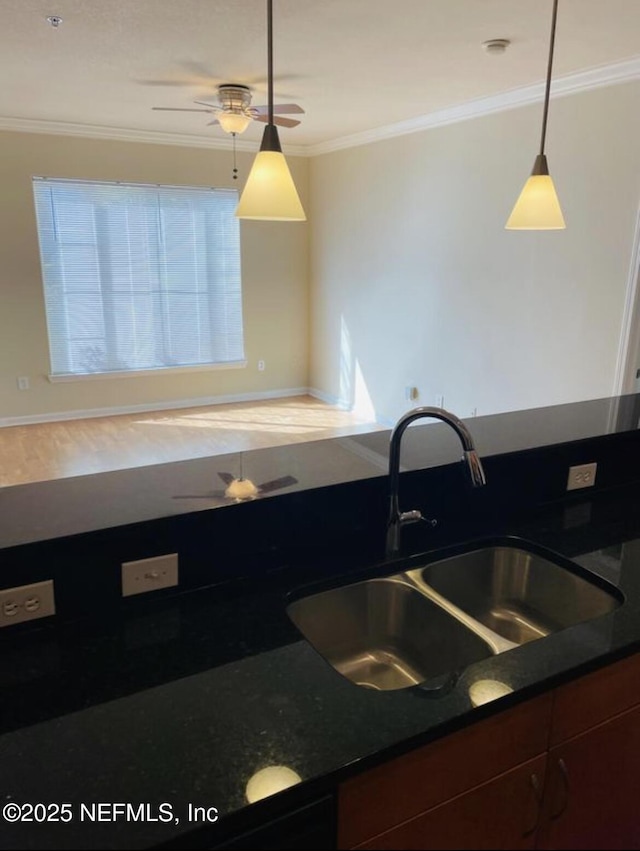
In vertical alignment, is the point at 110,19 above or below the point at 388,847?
above

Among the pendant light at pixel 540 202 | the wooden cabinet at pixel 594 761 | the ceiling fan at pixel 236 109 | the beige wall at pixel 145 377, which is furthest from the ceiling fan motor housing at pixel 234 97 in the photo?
the wooden cabinet at pixel 594 761

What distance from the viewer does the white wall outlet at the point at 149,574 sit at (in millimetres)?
1240

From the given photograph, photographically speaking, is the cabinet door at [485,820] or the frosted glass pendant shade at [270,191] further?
the frosted glass pendant shade at [270,191]

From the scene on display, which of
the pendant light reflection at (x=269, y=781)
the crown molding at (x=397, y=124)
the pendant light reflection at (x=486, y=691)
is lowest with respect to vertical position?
the pendant light reflection at (x=269, y=781)

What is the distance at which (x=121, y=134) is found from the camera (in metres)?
5.66

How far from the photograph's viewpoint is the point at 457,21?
284 cm

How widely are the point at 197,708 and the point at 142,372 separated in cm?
565

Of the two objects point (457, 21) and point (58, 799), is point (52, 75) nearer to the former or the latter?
point (457, 21)

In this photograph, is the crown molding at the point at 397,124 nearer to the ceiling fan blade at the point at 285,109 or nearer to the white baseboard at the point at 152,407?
the ceiling fan blade at the point at 285,109

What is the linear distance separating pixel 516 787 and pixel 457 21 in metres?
3.05

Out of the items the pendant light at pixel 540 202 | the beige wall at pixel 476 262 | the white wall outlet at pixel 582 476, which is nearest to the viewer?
the white wall outlet at pixel 582 476

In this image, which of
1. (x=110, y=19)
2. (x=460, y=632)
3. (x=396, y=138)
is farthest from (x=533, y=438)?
(x=396, y=138)

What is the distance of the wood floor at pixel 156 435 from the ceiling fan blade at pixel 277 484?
347cm

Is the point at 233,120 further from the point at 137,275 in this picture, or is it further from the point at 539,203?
the point at 539,203
